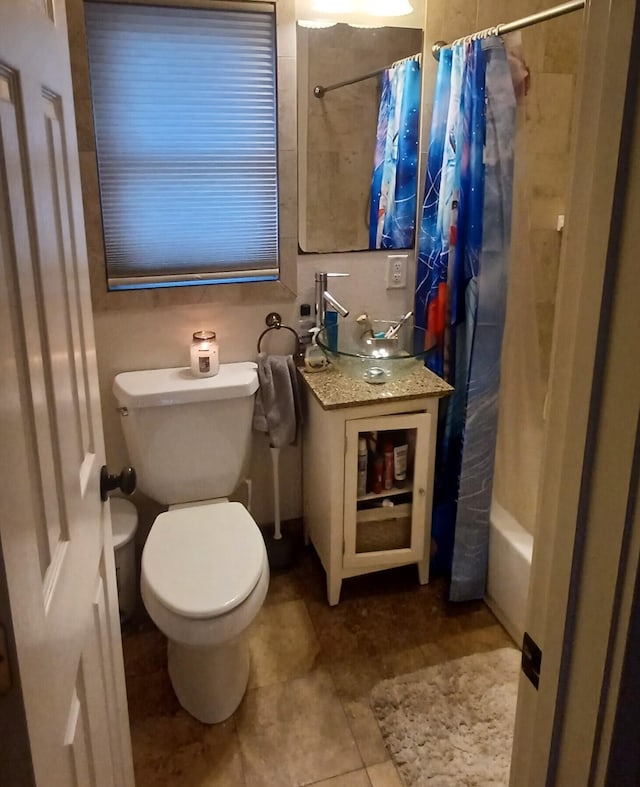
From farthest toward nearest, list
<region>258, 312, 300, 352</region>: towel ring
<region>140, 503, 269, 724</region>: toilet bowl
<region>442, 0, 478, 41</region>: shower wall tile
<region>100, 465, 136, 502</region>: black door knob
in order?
<region>258, 312, 300, 352</region>: towel ring → <region>442, 0, 478, 41</region>: shower wall tile → <region>140, 503, 269, 724</region>: toilet bowl → <region>100, 465, 136, 502</region>: black door knob

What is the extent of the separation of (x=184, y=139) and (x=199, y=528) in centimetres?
116

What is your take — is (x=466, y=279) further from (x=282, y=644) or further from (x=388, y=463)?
(x=282, y=644)

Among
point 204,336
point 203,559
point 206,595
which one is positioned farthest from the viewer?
point 204,336

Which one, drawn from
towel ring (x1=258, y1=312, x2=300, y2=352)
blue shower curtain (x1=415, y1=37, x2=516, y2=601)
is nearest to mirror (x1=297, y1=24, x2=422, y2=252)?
blue shower curtain (x1=415, y1=37, x2=516, y2=601)

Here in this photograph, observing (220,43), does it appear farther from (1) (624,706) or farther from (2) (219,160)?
(1) (624,706)

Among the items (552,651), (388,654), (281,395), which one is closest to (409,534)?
(388,654)

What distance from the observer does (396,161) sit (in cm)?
232

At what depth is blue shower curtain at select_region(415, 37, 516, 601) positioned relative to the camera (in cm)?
202

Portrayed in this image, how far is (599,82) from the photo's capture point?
613 mm

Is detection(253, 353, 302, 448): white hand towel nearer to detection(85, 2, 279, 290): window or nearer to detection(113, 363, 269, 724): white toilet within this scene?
detection(113, 363, 269, 724): white toilet

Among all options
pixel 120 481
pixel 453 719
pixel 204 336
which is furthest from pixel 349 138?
pixel 453 719

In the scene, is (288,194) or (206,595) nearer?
(206,595)

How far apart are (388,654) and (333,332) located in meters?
1.06

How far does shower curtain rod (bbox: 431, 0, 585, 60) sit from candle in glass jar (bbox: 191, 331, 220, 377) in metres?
1.15
